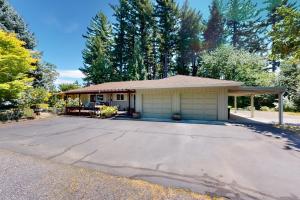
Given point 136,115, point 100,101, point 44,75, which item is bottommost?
point 136,115

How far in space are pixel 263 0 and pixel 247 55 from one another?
1213 cm

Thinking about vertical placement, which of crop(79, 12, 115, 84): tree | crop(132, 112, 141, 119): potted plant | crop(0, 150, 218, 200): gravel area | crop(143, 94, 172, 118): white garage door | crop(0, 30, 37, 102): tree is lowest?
crop(0, 150, 218, 200): gravel area

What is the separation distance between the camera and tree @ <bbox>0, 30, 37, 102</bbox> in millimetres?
13062

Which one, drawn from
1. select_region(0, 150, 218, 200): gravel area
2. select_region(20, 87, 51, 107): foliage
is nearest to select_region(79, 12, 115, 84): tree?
select_region(20, 87, 51, 107): foliage

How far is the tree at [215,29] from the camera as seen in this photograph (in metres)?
30.7

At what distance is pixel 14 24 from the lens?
2072 cm

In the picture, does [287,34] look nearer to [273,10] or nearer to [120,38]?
[273,10]

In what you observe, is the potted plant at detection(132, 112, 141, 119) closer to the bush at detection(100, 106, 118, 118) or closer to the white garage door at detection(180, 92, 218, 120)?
the bush at detection(100, 106, 118, 118)

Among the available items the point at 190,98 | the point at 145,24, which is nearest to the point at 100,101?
the point at 190,98

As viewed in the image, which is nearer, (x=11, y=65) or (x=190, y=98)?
(x=190, y=98)

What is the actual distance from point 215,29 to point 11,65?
99.4 feet

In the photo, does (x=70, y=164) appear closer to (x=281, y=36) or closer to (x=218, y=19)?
(x=281, y=36)

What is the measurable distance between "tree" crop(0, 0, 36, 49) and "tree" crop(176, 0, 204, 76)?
877 inches

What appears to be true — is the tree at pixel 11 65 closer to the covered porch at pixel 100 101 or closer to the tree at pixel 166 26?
the covered porch at pixel 100 101
